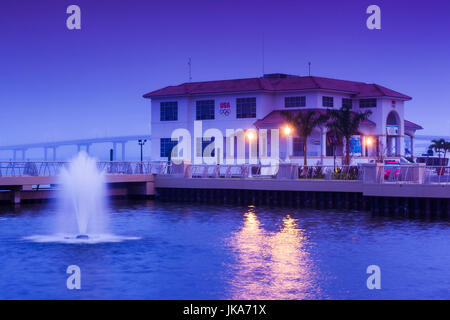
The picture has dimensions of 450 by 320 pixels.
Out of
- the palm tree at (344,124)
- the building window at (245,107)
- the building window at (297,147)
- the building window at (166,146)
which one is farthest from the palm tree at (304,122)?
the building window at (166,146)

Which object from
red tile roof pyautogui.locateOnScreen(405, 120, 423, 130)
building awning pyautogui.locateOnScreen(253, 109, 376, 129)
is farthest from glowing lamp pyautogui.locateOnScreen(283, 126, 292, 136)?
red tile roof pyautogui.locateOnScreen(405, 120, 423, 130)

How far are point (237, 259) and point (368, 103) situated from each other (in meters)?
52.1

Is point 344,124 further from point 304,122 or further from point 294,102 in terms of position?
point 294,102

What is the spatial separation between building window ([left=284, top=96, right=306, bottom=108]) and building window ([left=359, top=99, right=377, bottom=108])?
790 cm

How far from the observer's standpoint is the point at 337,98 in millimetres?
74750

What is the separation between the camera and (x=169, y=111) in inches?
3113

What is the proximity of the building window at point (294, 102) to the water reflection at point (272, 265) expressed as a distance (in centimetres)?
3639

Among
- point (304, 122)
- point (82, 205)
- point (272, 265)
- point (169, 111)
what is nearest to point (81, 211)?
point (82, 205)

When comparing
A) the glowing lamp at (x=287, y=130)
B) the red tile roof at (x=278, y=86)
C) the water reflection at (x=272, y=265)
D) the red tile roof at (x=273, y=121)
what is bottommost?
the water reflection at (x=272, y=265)

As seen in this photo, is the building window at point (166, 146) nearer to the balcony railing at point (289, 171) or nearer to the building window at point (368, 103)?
the balcony railing at point (289, 171)

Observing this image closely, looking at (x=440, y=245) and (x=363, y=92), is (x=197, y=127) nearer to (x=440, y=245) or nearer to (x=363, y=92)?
(x=363, y=92)

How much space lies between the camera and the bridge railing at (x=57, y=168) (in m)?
50.7

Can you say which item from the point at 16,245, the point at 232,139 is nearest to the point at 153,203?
the point at 232,139
